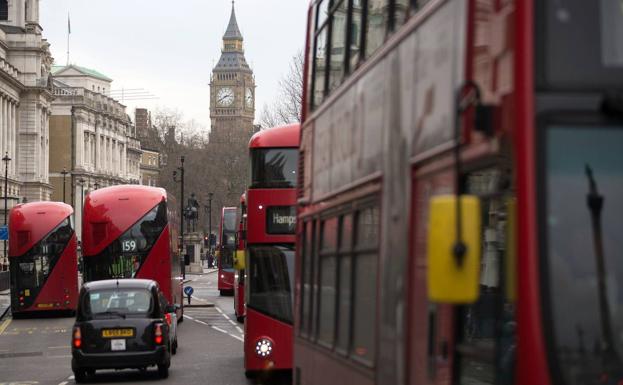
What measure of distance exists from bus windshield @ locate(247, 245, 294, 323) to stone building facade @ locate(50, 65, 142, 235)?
4941 inches

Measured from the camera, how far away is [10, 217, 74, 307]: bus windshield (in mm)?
46656

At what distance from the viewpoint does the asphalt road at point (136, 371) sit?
23.9 meters

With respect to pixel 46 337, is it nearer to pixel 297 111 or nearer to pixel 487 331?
pixel 297 111

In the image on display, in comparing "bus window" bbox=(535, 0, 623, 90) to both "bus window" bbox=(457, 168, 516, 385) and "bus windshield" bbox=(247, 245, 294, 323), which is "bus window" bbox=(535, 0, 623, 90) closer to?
"bus window" bbox=(457, 168, 516, 385)

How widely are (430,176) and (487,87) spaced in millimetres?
983

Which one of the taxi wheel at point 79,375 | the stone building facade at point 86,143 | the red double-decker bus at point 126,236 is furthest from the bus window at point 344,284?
the stone building facade at point 86,143

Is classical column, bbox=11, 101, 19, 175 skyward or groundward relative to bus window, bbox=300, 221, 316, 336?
skyward

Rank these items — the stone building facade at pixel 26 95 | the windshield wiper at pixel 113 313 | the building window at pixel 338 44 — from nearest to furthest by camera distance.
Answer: the building window at pixel 338 44
the windshield wiper at pixel 113 313
the stone building facade at pixel 26 95

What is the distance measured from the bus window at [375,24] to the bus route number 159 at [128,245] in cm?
2828

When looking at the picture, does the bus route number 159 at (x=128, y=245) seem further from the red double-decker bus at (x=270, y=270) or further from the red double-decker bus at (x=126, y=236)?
the red double-decker bus at (x=270, y=270)

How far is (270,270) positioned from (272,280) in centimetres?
13

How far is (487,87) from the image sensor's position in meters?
5.46

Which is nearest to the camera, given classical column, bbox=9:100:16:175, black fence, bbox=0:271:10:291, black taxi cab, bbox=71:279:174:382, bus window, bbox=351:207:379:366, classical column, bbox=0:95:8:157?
bus window, bbox=351:207:379:366

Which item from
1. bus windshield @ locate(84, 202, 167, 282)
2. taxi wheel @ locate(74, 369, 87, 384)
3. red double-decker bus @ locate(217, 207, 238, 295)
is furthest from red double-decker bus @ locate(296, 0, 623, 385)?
red double-decker bus @ locate(217, 207, 238, 295)
